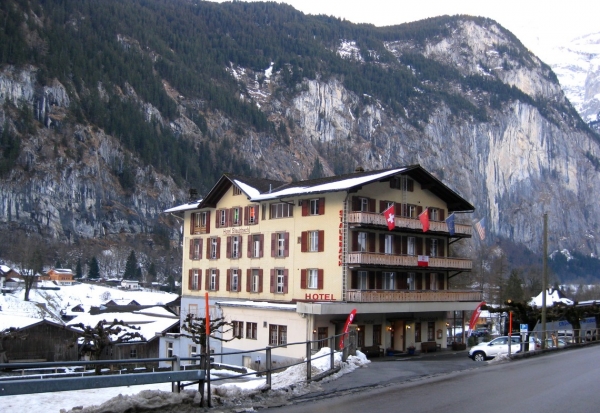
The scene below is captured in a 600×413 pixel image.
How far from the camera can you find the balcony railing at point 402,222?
157 feet

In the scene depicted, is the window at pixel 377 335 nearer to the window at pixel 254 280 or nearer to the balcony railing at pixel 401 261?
the balcony railing at pixel 401 261

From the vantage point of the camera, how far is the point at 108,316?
89.2m

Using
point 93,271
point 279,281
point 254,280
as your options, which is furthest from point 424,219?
point 93,271

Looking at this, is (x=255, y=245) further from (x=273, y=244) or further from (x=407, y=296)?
(x=407, y=296)

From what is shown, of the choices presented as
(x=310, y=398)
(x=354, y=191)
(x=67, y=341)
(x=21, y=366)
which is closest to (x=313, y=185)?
(x=354, y=191)

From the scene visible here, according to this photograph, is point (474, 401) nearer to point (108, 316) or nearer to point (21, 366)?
point (21, 366)

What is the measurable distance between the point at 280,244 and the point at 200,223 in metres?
12.3

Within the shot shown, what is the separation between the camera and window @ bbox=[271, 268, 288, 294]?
53.0 m

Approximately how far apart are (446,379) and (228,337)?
3614 cm

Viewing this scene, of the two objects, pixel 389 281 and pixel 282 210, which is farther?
pixel 282 210

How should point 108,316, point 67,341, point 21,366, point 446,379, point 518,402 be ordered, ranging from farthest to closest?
point 108,316 → point 67,341 → point 446,379 → point 518,402 → point 21,366

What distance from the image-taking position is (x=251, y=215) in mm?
57000

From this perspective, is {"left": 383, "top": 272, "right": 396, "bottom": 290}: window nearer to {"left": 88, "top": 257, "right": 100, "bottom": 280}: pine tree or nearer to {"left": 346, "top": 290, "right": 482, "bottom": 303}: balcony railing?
{"left": 346, "top": 290, "right": 482, "bottom": 303}: balcony railing

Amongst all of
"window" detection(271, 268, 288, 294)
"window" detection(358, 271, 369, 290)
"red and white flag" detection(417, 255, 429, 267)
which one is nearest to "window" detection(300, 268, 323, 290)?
"window" detection(271, 268, 288, 294)
